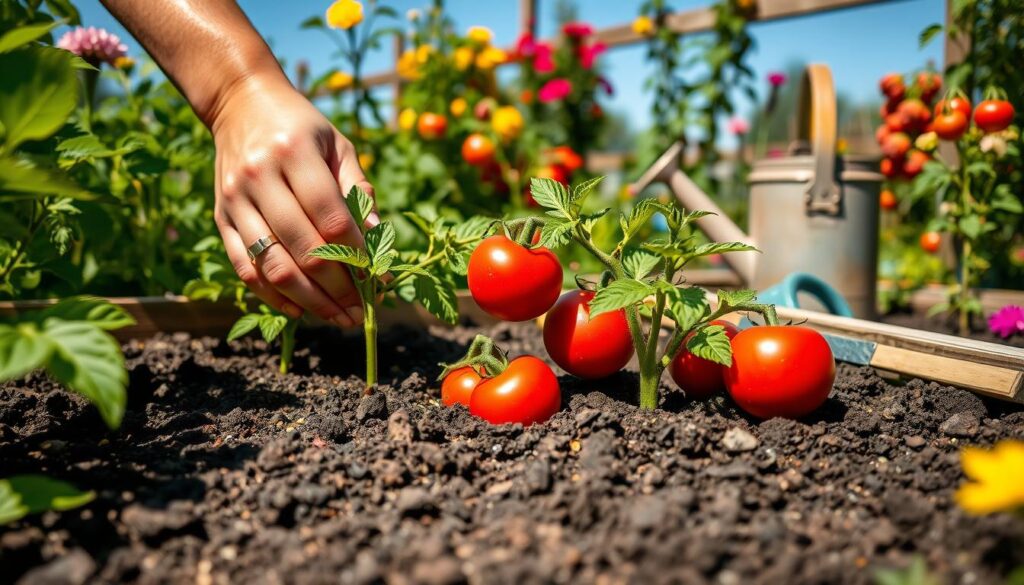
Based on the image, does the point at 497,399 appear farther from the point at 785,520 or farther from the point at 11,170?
the point at 11,170

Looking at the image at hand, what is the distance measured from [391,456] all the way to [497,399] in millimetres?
243

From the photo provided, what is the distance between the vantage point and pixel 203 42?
168 cm

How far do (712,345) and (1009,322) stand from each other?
1.77 metres

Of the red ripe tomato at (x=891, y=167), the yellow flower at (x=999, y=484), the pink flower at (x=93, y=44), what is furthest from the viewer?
the red ripe tomato at (x=891, y=167)

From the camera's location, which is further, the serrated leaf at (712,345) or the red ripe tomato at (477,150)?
the red ripe tomato at (477,150)

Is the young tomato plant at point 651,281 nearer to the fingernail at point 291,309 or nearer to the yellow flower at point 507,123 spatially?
the fingernail at point 291,309

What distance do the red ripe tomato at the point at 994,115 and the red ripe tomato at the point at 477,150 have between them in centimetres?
228

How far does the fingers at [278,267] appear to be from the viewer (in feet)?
5.11

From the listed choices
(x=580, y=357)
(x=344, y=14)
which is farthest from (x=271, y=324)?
(x=344, y=14)

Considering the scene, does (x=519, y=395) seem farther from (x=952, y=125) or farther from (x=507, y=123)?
(x=507, y=123)

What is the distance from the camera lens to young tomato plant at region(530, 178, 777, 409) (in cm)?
122

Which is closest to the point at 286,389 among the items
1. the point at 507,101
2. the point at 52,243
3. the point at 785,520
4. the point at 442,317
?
the point at 442,317

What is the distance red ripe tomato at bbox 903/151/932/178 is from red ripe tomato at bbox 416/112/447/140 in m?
2.34

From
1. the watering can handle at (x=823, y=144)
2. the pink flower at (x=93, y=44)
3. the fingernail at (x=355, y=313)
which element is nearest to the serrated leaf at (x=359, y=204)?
the fingernail at (x=355, y=313)
